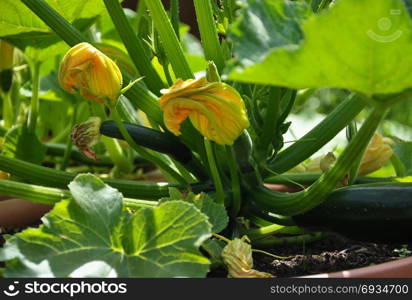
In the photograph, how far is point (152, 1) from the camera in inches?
49.6

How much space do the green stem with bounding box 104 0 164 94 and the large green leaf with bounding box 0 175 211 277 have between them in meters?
0.32

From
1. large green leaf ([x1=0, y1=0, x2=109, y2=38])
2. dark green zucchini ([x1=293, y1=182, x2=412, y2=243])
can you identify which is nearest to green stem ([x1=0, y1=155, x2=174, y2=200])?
dark green zucchini ([x1=293, y1=182, x2=412, y2=243])

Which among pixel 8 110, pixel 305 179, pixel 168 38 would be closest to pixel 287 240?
pixel 305 179

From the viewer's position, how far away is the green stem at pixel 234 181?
1234 millimetres

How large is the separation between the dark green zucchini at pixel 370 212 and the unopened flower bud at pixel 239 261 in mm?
179

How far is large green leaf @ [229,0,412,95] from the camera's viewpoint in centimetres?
87

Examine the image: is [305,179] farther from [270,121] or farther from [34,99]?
[34,99]

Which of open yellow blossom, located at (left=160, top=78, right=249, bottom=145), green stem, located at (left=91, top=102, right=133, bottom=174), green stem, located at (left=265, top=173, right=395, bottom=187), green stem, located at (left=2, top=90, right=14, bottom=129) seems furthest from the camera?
green stem, located at (left=2, top=90, right=14, bottom=129)

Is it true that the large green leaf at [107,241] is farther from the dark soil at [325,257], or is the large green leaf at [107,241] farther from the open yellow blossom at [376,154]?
the open yellow blossom at [376,154]

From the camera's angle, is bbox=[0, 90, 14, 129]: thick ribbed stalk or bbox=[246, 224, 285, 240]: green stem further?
bbox=[0, 90, 14, 129]: thick ribbed stalk

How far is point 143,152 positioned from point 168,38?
0.19m

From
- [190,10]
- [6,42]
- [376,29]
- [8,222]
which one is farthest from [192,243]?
[190,10]

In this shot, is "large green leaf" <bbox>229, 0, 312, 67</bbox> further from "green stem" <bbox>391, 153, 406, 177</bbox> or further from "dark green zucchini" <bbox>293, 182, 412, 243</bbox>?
"green stem" <bbox>391, 153, 406, 177</bbox>

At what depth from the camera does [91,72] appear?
1.17 meters
